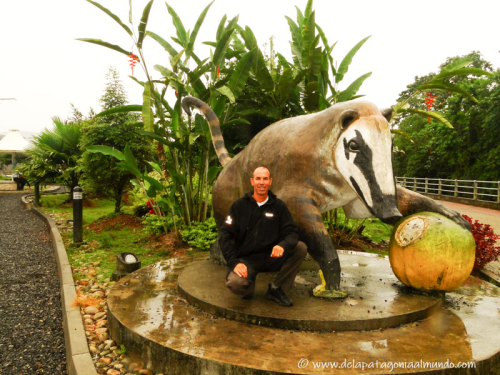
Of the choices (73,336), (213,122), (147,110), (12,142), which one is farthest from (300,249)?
(12,142)

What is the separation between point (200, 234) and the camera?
6.16m

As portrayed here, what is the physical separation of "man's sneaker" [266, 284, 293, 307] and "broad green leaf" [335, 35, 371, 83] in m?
4.11

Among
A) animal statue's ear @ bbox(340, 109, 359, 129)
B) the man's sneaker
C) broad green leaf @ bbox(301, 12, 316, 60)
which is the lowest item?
the man's sneaker

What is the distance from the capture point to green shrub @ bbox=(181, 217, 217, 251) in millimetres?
5965

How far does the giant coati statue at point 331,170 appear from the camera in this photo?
3008 mm

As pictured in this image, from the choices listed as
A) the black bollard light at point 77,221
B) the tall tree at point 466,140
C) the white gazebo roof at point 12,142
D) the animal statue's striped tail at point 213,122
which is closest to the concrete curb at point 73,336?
the black bollard light at point 77,221

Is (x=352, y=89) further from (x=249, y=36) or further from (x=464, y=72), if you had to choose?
(x=249, y=36)

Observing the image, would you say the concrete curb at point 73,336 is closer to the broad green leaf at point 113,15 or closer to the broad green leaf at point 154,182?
the broad green leaf at point 154,182

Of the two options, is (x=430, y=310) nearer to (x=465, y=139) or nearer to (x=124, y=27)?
(x=124, y=27)

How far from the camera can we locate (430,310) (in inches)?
119

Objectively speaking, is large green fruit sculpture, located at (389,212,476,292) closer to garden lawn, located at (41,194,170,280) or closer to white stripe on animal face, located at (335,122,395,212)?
white stripe on animal face, located at (335,122,395,212)

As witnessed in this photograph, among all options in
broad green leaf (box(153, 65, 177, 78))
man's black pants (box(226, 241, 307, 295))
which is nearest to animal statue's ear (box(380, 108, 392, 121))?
man's black pants (box(226, 241, 307, 295))

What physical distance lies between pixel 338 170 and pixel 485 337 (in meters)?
1.54

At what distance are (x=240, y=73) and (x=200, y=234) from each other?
251 centimetres
